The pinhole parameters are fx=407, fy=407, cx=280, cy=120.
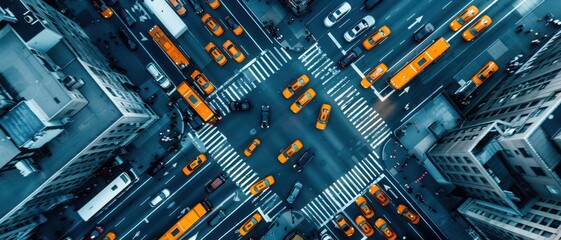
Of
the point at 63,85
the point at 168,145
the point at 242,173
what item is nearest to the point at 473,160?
the point at 242,173

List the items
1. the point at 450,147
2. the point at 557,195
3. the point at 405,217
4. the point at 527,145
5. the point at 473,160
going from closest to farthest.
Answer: the point at 527,145 < the point at 557,195 < the point at 473,160 < the point at 450,147 < the point at 405,217

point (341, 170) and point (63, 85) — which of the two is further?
point (341, 170)

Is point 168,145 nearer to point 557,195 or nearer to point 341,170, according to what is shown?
point 341,170

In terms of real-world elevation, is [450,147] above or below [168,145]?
below

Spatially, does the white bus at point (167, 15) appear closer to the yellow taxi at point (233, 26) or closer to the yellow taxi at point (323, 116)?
the yellow taxi at point (233, 26)

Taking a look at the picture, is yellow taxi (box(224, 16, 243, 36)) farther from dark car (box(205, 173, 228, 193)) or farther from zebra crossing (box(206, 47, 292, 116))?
dark car (box(205, 173, 228, 193))

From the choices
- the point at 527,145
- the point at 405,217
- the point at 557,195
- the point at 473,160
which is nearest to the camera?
the point at 527,145
